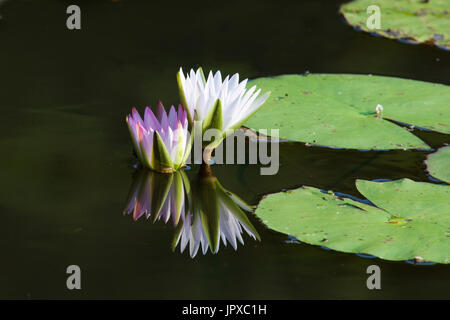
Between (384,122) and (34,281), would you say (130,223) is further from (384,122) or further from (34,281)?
(384,122)

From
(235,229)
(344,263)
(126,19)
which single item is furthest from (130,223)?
(126,19)

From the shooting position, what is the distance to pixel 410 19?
498 cm

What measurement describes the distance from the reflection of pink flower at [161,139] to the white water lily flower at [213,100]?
67 millimetres

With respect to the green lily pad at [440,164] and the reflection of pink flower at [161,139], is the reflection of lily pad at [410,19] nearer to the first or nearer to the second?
the green lily pad at [440,164]

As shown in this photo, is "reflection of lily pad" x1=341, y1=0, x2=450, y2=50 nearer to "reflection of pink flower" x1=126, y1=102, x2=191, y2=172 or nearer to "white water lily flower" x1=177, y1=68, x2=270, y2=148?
"white water lily flower" x1=177, y1=68, x2=270, y2=148

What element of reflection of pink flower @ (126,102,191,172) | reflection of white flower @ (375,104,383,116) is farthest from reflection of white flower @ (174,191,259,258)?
reflection of white flower @ (375,104,383,116)

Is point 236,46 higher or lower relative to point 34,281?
higher

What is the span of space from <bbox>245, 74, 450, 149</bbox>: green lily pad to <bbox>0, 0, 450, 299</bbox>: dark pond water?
9 cm

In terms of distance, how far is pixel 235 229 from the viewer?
2.53 meters

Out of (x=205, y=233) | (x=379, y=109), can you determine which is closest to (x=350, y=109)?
(x=379, y=109)
